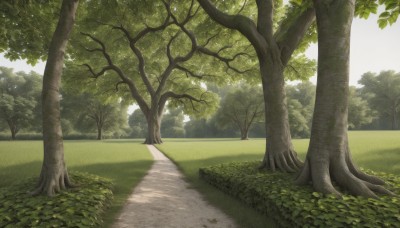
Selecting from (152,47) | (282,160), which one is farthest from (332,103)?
(152,47)

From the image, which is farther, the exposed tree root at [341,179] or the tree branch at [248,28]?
the tree branch at [248,28]

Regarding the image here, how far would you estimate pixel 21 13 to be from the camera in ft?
35.1

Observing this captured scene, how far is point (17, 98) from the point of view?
54969mm

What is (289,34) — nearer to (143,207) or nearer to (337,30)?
(337,30)

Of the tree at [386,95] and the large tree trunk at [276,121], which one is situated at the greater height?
the tree at [386,95]

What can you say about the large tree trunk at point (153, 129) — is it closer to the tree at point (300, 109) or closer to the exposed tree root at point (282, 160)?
the exposed tree root at point (282, 160)

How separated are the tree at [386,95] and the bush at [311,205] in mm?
76366

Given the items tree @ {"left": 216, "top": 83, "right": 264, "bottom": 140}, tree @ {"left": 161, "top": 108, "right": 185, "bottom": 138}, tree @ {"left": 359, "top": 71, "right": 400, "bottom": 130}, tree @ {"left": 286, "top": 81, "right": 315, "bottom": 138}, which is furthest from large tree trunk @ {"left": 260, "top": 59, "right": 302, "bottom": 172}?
tree @ {"left": 161, "top": 108, "right": 185, "bottom": 138}

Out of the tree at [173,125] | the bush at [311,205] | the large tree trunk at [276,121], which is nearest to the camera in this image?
the bush at [311,205]

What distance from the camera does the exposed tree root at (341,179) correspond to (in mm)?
5823

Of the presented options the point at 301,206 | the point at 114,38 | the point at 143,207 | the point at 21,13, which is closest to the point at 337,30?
the point at 301,206

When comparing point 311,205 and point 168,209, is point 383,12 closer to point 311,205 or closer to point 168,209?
point 311,205

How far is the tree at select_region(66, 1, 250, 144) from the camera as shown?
880 inches

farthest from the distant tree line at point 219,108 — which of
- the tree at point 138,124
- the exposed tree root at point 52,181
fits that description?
the exposed tree root at point 52,181
